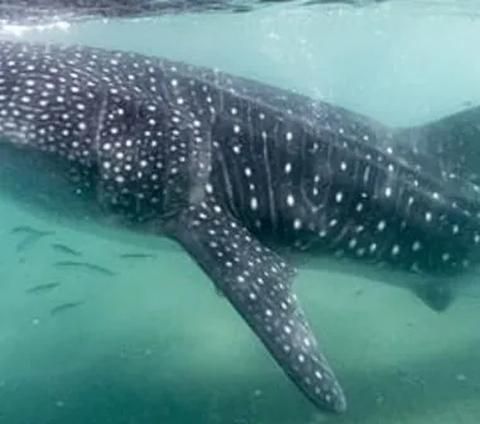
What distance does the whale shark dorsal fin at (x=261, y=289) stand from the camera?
464 cm

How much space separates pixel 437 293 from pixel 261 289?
10.1 feet

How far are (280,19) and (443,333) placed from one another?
436 inches

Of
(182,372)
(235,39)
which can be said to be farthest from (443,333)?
(235,39)

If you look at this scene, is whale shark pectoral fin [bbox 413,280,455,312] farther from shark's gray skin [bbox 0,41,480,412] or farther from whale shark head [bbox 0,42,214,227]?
whale shark head [bbox 0,42,214,227]

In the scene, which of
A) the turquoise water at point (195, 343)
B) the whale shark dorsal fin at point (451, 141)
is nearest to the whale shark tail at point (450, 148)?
the whale shark dorsal fin at point (451, 141)

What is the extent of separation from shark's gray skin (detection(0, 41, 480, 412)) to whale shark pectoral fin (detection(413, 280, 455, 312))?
0.72 m

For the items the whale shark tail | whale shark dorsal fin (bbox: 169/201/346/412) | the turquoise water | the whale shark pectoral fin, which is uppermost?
the whale shark tail

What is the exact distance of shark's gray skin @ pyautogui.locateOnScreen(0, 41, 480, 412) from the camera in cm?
501

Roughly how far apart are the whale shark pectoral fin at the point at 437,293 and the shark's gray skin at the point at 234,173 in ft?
2.36

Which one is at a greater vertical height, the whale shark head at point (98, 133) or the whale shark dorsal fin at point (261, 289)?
the whale shark head at point (98, 133)

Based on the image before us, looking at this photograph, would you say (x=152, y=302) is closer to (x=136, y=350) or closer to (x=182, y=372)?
(x=136, y=350)

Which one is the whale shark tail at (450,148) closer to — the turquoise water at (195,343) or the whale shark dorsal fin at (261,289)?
the turquoise water at (195,343)

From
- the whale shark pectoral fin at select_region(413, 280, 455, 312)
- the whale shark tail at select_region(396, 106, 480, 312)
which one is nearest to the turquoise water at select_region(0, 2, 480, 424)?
the whale shark pectoral fin at select_region(413, 280, 455, 312)

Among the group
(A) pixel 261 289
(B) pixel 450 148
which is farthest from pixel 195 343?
(B) pixel 450 148
